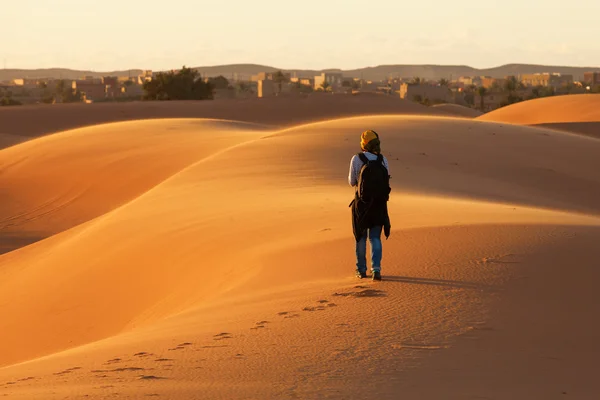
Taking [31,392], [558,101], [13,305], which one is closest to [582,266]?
[31,392]

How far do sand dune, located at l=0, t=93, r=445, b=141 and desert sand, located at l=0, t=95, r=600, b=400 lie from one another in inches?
1508

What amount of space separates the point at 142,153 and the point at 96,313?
Result: 67.1 ft

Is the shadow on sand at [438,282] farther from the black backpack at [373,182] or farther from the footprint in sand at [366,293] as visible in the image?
the black backpack at [373,182]

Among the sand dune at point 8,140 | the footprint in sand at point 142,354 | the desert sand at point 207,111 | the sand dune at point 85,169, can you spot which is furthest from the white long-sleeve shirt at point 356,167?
the desert sand at point 207,111

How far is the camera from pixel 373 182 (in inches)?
354

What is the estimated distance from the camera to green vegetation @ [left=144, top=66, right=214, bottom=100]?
8244 cm

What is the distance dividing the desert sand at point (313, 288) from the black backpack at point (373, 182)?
82 cm

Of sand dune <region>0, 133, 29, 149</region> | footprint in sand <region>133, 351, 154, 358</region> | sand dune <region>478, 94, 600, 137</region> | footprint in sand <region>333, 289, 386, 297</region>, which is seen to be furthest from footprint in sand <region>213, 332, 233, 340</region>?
sand dune <region>478, 94, 600, 137</region>

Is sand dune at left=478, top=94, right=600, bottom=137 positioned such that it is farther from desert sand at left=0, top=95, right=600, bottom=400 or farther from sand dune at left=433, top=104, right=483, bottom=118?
desert sand at left=0, top=95, right=600, bottom=400

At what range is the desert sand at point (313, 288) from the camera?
243 inches

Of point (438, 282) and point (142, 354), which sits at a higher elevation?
point (438, 282)

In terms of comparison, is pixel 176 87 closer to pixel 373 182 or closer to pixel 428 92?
pixel 428 92

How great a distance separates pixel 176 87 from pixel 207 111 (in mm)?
17612

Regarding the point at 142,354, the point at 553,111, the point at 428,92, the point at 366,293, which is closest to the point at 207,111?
the point at 553,111
